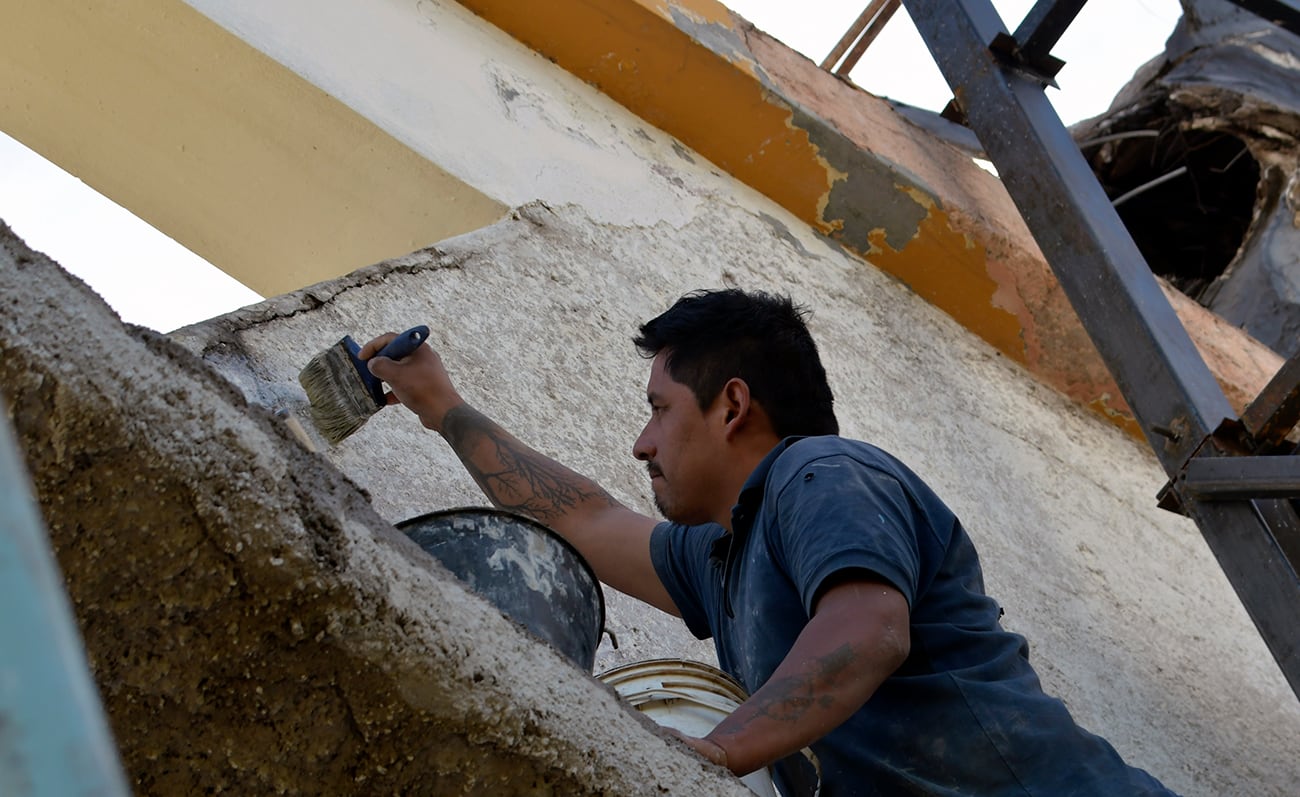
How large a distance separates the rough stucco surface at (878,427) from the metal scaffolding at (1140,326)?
21.5 inches

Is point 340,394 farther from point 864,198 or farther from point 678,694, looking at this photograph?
point 864,198

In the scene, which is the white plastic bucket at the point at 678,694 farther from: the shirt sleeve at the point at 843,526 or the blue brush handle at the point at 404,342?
the blue brush handle at the point at 404,342

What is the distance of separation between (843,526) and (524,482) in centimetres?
84

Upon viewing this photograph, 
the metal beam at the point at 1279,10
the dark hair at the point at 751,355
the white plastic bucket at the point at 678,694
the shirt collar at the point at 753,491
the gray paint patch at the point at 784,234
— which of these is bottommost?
the white plastic bucket at the point at 678,694

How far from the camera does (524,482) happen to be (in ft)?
7.11

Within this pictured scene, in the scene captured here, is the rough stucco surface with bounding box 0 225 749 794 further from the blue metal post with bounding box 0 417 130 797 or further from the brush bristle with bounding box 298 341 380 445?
the brush bristle with bounding box 298 341 380 445

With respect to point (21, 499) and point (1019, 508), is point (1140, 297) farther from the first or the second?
point (21, 499)

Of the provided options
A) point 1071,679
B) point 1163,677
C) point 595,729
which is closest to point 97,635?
point 595,729

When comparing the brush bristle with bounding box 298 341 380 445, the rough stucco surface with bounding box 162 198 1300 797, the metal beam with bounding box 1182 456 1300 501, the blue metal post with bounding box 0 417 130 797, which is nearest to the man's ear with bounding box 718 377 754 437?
the rough stucco surface with bounding box 162 198 1300 797

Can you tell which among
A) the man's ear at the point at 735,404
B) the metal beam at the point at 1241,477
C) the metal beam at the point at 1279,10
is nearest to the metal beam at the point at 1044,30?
the metal beam at the point at 1279,10

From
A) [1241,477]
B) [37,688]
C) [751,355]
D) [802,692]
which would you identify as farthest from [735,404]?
[37,688]

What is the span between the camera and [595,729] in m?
1.10

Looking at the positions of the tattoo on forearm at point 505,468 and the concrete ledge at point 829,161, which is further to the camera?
the concrete ledge at point 829,161

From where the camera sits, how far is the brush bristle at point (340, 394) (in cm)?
205
